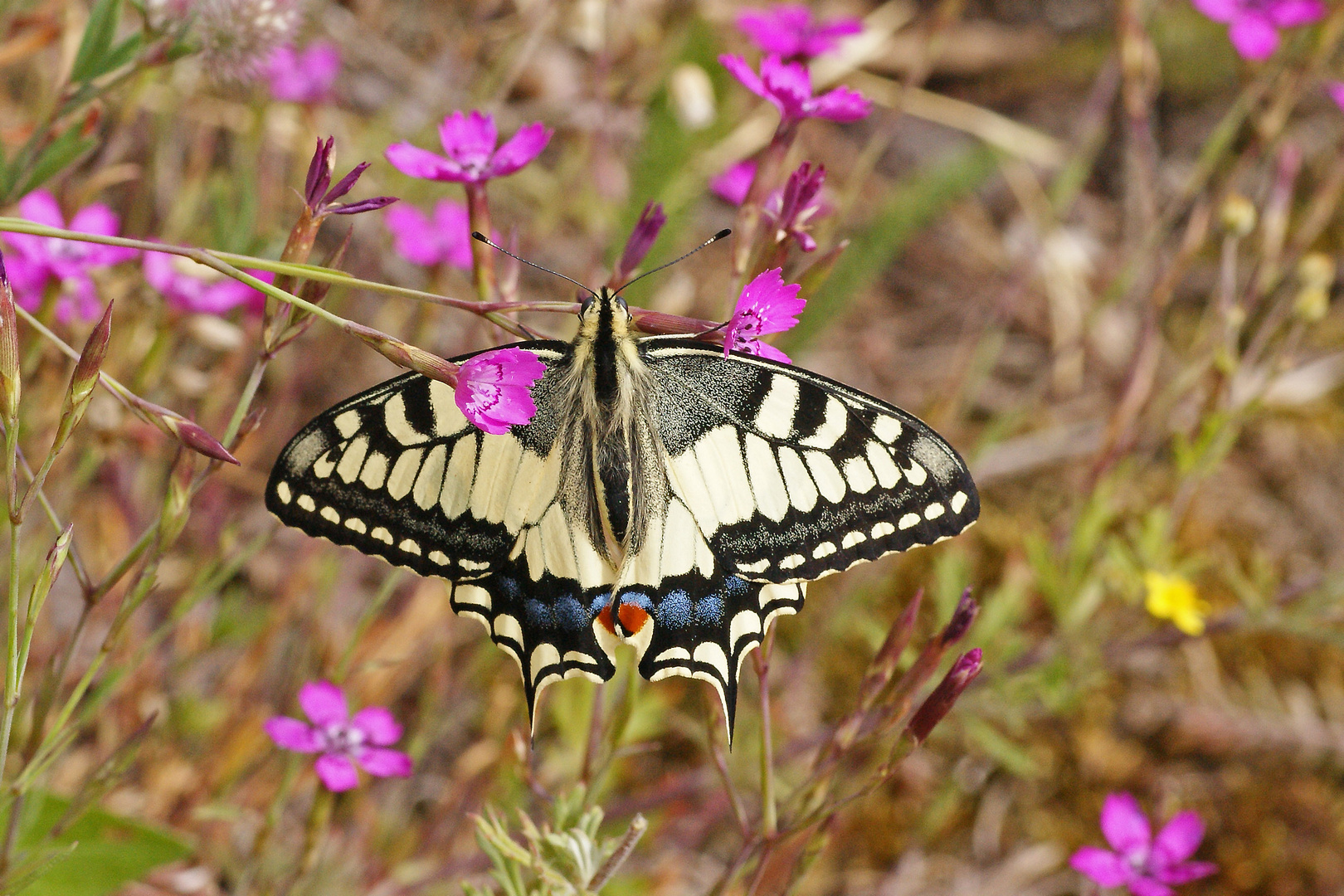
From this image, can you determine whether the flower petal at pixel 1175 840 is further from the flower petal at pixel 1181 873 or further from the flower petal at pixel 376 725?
the flower petal at pixel 376 725

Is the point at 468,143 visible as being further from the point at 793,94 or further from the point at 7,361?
the point at 7,361

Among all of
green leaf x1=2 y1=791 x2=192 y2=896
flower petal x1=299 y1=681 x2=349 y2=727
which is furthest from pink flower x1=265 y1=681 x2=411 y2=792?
green leaf x1=2 y1=791 x2=192 y2=896

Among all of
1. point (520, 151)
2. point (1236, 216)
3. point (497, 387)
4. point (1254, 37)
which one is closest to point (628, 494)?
point (497, 387)

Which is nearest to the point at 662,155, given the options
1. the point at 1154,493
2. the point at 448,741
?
the point at 448,741

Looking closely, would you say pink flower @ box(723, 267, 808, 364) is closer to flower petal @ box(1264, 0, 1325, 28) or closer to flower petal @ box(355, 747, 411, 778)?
flower petal @ box(355, 747, 411, 778)

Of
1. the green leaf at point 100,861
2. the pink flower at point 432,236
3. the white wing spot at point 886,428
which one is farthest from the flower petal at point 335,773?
the pink flower at point 432,236

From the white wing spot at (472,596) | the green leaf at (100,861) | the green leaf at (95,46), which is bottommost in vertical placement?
the green leaf at (100,861)

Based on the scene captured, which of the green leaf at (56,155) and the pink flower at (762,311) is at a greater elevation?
the green leaf at (56,155)
